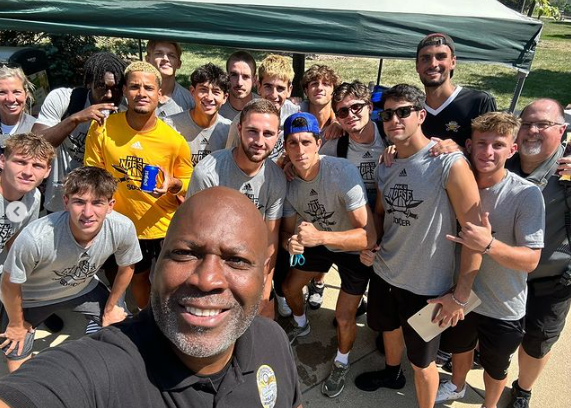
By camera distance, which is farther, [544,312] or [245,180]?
[245,180]

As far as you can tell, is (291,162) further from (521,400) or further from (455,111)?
(521,400)

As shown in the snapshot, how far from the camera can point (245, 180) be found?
259 centimetres

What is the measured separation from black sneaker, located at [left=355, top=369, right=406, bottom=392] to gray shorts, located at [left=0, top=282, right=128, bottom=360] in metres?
1.83

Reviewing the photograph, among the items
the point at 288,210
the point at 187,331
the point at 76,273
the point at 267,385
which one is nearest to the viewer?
the point at 187,331

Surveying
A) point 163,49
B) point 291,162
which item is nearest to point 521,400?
point 291,162

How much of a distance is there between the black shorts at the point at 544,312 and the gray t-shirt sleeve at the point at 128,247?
2505 mm

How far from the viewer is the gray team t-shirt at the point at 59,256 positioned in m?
2.30

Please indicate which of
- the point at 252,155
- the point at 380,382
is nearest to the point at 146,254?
the point at 252,155

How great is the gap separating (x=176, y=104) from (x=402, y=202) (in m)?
2.42

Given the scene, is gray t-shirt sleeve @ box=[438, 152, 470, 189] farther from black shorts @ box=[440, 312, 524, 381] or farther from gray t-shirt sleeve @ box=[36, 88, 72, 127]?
gray t-shirt sleeve @ box=[36, 88, 72, 127]

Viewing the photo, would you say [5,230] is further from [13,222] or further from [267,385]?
[267,385]

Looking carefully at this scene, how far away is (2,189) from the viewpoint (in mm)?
2541

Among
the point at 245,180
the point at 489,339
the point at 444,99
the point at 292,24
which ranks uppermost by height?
the point at 292,24

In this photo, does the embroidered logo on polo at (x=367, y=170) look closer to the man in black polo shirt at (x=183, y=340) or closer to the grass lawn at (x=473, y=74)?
the man in black polo shirt at (x=183, y=340)
